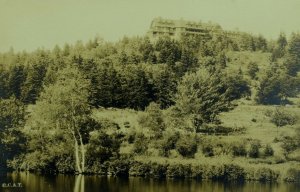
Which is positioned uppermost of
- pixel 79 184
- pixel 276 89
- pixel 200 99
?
pixel 276 89

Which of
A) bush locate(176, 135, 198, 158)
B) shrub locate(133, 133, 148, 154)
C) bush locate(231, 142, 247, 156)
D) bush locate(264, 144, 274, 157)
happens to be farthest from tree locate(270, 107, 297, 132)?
shrub locate(133, 133, 148, 154)

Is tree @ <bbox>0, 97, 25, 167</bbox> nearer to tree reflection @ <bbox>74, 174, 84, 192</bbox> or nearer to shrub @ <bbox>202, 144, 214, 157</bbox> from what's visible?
tree reflection @ <bbox>74, 174, 84, 192</bbox>

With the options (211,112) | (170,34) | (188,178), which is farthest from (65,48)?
(188,178)

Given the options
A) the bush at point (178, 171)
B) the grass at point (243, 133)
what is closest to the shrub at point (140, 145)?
the grass at point (243, 133)

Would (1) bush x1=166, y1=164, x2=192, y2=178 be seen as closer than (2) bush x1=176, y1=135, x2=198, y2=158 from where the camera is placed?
Yes

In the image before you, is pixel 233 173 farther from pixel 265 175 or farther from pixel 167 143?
pixel 167 143

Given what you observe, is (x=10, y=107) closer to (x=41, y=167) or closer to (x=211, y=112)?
(x=41, y=167)

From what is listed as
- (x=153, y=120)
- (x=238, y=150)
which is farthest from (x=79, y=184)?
(x=153, y=120)
